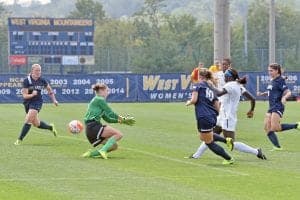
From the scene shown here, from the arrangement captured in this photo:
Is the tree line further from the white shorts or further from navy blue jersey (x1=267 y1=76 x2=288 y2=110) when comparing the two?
the white shorts

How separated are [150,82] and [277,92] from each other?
102 ft

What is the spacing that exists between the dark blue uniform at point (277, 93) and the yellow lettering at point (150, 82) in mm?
30793

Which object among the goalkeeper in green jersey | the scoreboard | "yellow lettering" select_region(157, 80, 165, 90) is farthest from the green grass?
the scoreboard

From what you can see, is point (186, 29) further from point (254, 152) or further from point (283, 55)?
point (254, 152)

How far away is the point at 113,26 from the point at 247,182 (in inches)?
3923

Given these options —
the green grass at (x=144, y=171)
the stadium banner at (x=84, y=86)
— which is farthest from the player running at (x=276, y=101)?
the stadium banner at (x=84, y=86)

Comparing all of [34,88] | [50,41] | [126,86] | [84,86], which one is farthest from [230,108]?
[50,41]

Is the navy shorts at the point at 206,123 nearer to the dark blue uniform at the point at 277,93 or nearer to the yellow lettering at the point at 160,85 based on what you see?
the dark blue uniform at the point at 277,93

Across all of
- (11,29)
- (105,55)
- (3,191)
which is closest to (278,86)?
(3,191)

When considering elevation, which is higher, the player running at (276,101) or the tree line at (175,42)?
the tree line at (175,42)

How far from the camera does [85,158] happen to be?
17.6 m

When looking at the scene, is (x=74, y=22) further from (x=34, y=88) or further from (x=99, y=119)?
(x=99, y=119)

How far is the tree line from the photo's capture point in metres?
72.1

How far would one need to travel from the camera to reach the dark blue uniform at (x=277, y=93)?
1956 centimetres
